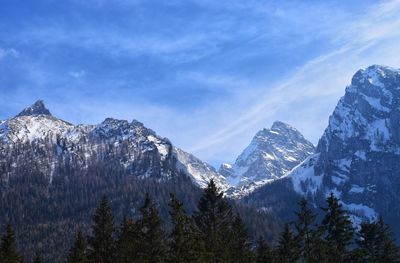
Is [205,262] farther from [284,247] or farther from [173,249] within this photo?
[284,247]

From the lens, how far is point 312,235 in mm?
60062

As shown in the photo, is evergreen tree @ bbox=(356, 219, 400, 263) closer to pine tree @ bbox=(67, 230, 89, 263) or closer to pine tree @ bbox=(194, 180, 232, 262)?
pine tree @ bbox=(194, 180, 232, 262)

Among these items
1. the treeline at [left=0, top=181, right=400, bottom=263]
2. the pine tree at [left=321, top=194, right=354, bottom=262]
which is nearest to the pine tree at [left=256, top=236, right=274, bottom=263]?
the treeline at [left=0, top=181, right=400, bottom=263]

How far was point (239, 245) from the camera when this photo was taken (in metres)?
69.2

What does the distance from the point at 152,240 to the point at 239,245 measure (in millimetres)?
18921

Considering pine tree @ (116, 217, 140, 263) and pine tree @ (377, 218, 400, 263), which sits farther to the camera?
pine tree @ (377, 218, 400, 263)

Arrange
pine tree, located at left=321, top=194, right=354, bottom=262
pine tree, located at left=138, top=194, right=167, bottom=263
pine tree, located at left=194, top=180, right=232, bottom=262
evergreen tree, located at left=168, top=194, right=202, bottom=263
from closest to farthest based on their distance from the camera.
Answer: evergreen tree, located at left=168, top=194, right=202, bottom=263
pine tree, located at left=138, top=194, right=167, bottom=263
pine tree, located at left=321, top=194, right=354, bottom=262
pine tree, located at left=194, top=180, right=232, bottom=262

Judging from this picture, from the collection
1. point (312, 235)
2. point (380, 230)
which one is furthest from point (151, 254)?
point (380, 230)

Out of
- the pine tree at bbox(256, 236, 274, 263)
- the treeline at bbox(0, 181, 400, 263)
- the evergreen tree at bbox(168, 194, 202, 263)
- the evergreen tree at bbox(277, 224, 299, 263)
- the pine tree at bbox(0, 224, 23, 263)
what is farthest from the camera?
the pine tree at bbox(0, 224, 23, 263)

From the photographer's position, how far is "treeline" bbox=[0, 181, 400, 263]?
5100 centimetres

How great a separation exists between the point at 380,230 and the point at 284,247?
38.4 ft

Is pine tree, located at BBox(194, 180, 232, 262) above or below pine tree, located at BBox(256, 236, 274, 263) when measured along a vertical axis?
above

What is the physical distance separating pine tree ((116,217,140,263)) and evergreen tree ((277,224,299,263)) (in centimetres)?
1735

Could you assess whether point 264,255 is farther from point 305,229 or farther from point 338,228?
point 338,228
